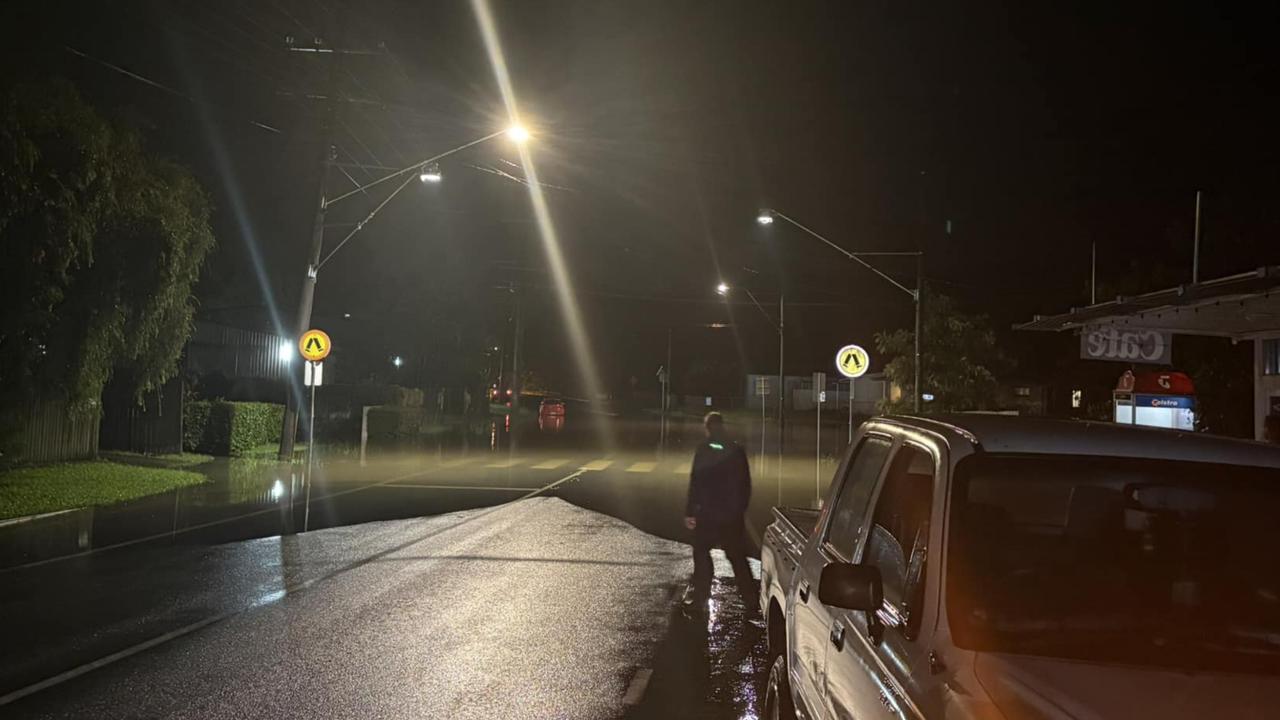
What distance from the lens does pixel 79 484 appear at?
1836cm

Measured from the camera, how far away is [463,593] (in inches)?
384

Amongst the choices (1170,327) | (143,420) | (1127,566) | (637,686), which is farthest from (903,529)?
(143,420)

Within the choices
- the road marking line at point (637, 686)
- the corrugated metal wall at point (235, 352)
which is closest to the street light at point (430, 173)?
the corrugated metal wall at point (235, 352)

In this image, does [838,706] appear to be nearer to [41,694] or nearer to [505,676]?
[505,676]

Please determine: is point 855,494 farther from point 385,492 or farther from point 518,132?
point 518,132

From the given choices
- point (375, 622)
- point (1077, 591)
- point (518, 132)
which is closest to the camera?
point (1077, 591)

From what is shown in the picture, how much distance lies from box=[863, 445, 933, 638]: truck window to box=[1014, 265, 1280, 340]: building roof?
294 inches

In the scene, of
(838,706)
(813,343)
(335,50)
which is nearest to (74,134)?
(335,50)

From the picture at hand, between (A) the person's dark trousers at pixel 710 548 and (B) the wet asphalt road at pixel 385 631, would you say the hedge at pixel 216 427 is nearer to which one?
(B) the wet asphalt road at pixel 385 631

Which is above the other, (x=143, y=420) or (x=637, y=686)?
(x=143, y=420)

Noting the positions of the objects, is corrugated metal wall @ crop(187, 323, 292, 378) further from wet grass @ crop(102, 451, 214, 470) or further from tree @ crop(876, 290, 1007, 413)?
tree @ crop(876, 290, 1007, 413)

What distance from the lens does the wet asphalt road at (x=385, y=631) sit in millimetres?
6348

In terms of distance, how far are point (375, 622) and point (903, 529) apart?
17.8 ft

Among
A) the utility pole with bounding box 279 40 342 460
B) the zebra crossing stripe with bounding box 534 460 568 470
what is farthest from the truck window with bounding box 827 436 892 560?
the utility pole with bounding box 279 40 342 460
